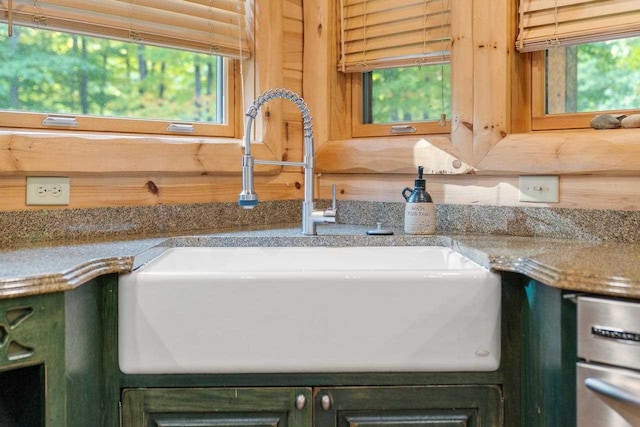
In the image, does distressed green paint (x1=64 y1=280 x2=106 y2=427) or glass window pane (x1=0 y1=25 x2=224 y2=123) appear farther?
glass window pane (x1=0 y1=25 x2=224 y2=123)

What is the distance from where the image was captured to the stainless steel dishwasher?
109 cm

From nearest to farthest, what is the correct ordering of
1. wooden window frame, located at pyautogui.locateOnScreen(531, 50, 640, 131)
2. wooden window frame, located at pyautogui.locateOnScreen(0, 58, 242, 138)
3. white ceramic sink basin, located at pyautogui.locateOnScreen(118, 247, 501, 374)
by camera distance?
white ceramic sink basin, located at pyautogui.locateOnScreen(118, 247, 501, 374) → wooden window frame, located at pyautogui.locateOnScreen(0, 58, 242, 138) → wooden window frame, located at pyautogui.locateOnScreen(531, 50, 640, 131)

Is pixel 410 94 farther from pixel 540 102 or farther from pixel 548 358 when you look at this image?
pixel 548 358

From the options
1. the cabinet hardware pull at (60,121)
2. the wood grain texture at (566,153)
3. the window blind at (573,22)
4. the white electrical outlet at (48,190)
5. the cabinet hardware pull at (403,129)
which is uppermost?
the window blind at (573,22)

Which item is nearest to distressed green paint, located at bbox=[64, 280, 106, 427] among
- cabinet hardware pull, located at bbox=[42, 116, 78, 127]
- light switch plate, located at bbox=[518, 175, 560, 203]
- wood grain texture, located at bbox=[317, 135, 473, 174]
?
cabinet hardware pull, located at bbox=[42, 116, 78, 127]

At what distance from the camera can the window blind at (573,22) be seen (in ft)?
5.62

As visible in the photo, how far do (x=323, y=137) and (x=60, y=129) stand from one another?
2.84 feet

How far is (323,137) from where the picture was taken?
7.48 ft

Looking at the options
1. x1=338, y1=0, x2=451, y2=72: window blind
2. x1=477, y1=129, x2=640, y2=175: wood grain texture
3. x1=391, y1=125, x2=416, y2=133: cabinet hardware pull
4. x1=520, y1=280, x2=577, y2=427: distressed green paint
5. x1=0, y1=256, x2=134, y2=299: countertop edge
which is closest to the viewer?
x1=0, y1=256, x2=134, y2=299: countertop edge

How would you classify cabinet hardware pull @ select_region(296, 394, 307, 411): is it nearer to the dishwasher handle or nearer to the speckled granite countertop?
the speckled granite countertop

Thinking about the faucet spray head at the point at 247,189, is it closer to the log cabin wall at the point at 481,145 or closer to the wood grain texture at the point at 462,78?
the log cabin wall at the point at 481,145

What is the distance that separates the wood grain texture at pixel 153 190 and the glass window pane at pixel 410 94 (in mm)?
386

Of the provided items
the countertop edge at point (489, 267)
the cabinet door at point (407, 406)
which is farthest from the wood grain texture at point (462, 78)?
the cabinet door at point (407, 406)

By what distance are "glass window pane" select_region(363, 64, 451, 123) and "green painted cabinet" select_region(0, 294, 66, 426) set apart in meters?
1.39
